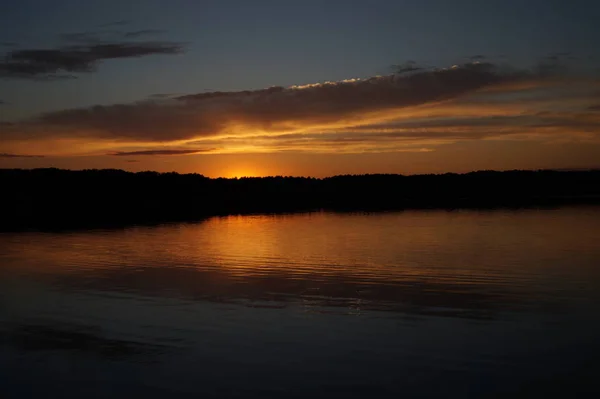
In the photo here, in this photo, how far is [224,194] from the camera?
75.8m

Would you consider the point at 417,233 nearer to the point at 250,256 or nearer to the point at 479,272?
the point at 250,256

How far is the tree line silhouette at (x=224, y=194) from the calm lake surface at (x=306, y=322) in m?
20.8

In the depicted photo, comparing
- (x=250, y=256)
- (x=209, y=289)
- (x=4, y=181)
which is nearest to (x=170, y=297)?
(x=209, y=289)

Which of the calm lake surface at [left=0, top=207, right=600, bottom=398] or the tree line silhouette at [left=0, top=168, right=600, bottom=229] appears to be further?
the tree line silhouette at [left=0, top=168, right=600, bottom=229]

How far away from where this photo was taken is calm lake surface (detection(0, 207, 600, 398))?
7.91m

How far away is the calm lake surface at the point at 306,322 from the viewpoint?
7.91m

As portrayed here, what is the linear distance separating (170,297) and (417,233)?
613 inches

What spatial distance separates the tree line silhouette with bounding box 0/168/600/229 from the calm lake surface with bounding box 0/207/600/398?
68.2 ft

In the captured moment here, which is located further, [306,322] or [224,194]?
[224,194]

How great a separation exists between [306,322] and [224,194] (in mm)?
65527

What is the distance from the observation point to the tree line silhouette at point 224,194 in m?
47.9

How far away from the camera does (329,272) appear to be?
16.5m

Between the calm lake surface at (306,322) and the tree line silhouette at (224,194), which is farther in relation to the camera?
the tree line silhouette at (224,194)

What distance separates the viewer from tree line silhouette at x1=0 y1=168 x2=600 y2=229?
4791cm
